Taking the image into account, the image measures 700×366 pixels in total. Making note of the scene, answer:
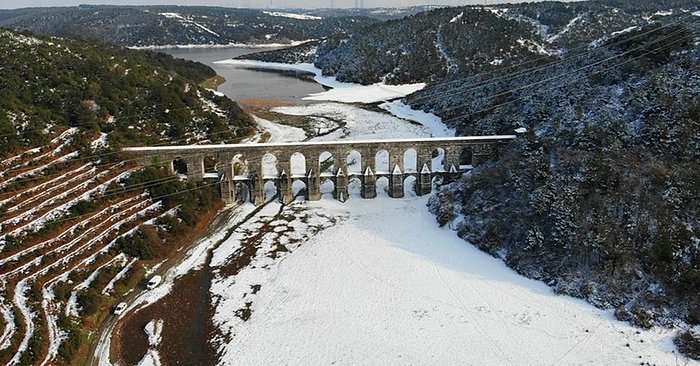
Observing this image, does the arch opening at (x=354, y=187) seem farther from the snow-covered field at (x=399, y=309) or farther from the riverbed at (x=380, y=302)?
the snow-covered field at (x=399, y=309)

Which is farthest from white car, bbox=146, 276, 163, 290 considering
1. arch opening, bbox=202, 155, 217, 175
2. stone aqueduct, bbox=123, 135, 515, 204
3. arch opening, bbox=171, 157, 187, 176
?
arch opening, bbox=202, 155, 217, 175

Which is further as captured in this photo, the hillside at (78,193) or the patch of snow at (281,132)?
the patch of snow at (281,132)

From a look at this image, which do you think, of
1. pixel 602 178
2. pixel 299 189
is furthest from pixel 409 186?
pixel 602 178

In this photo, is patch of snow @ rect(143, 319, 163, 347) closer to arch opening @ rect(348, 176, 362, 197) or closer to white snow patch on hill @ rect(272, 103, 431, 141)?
arch opening @ rect(348, 176, 362, 197)

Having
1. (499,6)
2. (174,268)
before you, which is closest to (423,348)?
(174,268)

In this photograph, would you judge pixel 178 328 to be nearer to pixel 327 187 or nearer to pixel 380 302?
pixel 380 302

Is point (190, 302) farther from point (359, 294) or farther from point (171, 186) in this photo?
point (171, 186)

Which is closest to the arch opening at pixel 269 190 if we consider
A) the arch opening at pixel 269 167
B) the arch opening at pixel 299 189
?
the arch opening at pixel 269 167
